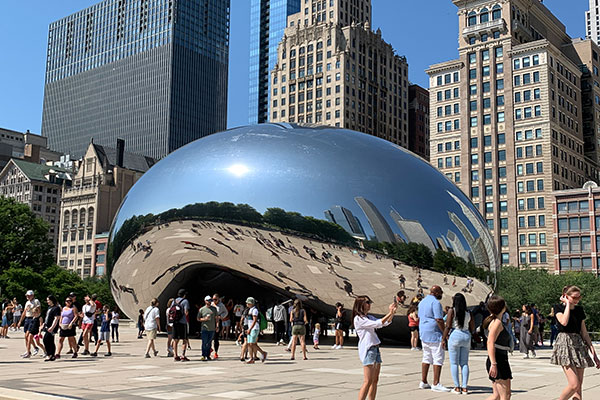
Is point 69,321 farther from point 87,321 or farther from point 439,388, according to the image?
point 439,388

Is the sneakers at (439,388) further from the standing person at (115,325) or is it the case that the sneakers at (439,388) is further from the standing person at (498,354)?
the standing person at (115,325)

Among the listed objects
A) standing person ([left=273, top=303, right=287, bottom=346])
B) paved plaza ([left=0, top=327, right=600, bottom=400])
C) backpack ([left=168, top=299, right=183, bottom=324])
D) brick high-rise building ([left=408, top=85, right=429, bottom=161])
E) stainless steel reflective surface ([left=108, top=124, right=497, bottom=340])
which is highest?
brick high-rise building ([left=408, top=85, right=429, bottom=161])

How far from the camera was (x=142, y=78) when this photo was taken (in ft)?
549

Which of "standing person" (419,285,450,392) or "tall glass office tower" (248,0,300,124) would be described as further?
"tall glass office tower" (248,0,300,124)

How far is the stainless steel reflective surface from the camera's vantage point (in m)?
17.5

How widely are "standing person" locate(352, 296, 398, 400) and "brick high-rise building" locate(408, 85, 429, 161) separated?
438 feet

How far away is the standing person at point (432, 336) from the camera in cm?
1055

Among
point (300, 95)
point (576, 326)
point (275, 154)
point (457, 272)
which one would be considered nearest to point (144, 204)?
point (275, 154)

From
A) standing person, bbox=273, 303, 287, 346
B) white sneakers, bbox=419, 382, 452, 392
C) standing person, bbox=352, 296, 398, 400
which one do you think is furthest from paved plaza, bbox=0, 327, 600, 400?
standing person, bbox=273, 303, 287, 346

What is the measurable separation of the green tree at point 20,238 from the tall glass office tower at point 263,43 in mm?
125141

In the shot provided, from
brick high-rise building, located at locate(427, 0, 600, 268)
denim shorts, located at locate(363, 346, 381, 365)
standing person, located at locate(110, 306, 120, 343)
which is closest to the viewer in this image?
denim shorts, located at locate(363, 346, 381, 365)

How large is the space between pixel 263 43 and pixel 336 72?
254 feet

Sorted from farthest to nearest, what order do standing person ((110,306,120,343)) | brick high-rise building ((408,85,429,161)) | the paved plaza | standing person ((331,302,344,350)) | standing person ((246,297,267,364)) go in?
brick high-rise building ((408,85,429,161)), standing person ((110,306,120,343)), standing person ((331,302,344,350)), standing person ((246,297,267,364)), the paved plaza

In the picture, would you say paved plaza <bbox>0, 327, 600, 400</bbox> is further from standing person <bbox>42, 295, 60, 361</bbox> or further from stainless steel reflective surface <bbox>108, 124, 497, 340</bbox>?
stainless steel reflective surface <bbox>108, 124, 497, 340</bbox>
